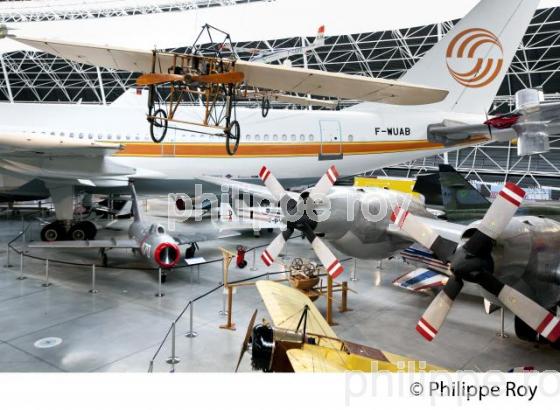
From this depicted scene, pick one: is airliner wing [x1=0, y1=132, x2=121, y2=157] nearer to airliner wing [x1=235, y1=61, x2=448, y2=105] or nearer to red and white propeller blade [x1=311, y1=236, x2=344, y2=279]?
airliner wing [x1=235, y1=61, x2=448, y2=105]

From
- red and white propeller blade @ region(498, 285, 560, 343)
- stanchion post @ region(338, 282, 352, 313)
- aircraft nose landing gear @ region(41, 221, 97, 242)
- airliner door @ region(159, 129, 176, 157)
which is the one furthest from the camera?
airliner door @ region(159, 129, 176, 157)

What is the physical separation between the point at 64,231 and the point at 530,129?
1418 cm

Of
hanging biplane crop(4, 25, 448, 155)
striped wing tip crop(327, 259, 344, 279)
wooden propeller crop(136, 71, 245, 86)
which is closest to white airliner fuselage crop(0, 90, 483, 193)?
hanging biplane crop(4, 25, 448, 155)

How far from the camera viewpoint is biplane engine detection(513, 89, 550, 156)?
869 cm

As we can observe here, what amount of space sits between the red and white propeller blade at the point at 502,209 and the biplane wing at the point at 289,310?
2.76 meters

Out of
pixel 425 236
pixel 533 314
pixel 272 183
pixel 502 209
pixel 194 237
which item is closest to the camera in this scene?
pixel 533 314

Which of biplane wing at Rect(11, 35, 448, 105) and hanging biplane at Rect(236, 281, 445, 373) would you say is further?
biplane wing at Rect(11, 35, 448, 105)

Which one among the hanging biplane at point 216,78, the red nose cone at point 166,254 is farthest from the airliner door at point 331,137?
the red nose cone at point 166,254

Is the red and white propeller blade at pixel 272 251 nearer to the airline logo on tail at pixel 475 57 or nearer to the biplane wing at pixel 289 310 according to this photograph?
the biplane wing at pixel 289 310

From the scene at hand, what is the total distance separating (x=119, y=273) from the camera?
13.3 meters

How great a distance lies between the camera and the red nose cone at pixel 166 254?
11805 millimetres

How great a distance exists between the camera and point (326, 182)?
9102 millimetres

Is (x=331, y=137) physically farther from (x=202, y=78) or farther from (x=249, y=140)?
(x=202, y=78)

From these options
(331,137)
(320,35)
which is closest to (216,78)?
(331,137)
